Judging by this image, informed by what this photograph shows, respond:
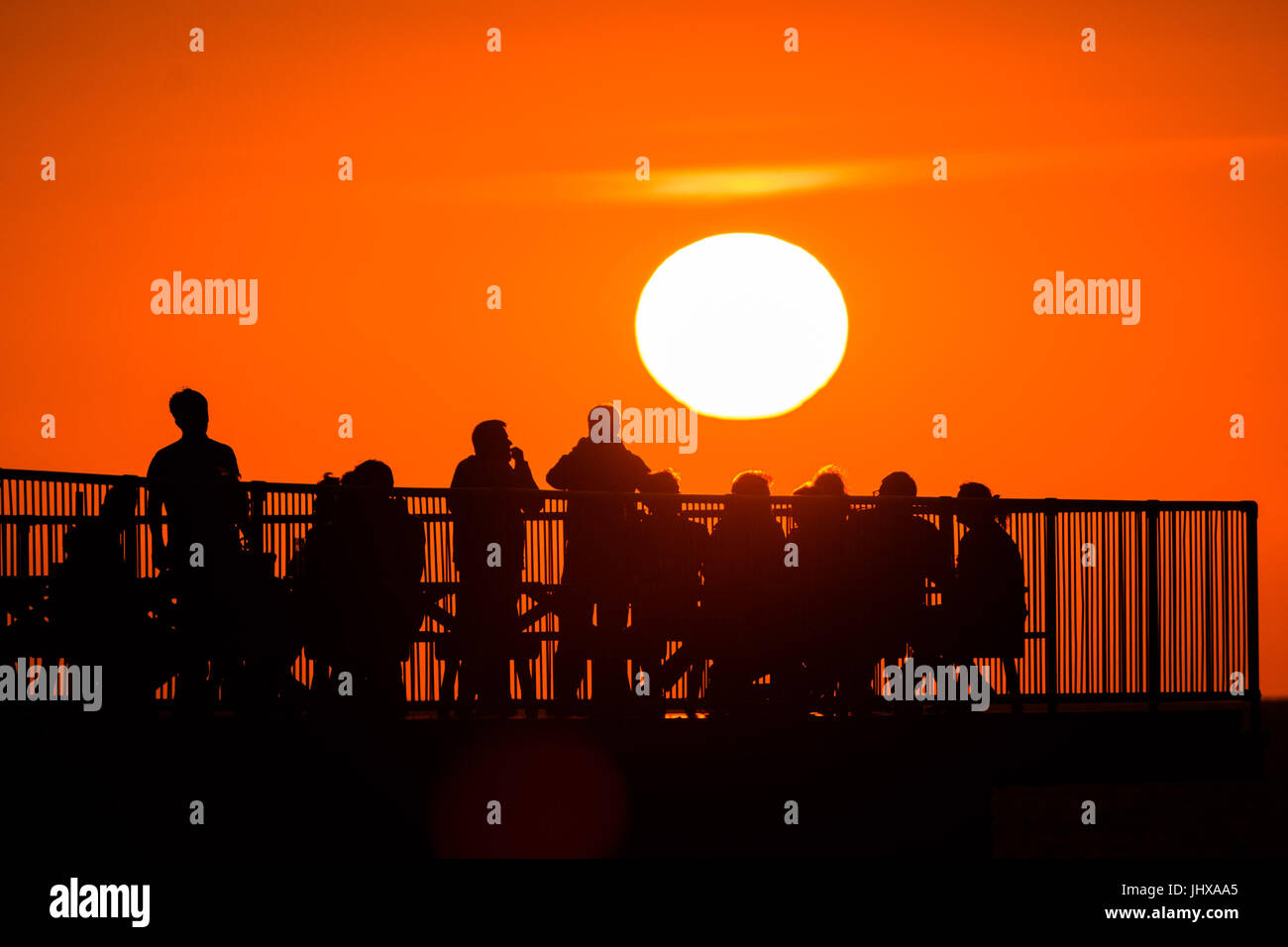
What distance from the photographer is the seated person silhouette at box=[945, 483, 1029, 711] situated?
13078 millimetres

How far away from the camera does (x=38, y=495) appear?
460 inches

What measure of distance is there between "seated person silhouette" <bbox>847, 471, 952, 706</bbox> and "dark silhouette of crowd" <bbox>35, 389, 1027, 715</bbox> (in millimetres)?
15

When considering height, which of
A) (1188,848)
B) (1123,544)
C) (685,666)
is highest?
(1123,544)

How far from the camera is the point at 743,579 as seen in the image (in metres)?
12.8

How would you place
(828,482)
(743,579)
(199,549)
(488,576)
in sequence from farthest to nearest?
(828,482) → (743,579) → (488,576) → (199,549)

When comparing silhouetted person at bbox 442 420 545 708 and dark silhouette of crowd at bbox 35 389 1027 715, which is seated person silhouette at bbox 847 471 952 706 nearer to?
dark silhouette of crowd at bbox 35 389 1027 715

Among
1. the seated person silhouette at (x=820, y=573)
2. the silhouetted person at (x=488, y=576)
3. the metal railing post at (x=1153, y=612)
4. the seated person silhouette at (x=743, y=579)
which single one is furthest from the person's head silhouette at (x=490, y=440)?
the metal railing post at (x=1153, y=612)

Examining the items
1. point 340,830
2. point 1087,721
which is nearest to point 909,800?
point 1087,721

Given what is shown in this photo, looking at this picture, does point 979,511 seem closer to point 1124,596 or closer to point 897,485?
point 897,485

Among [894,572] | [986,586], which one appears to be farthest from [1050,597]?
[894,572]

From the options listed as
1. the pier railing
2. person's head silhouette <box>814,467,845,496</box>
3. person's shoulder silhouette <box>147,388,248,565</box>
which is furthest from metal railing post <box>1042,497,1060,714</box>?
person's shoulder silhouette <box>147,388,248,565</box>

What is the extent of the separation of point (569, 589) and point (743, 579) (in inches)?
55.8

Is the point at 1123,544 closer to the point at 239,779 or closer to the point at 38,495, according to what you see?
the point at 239,779
